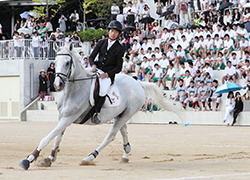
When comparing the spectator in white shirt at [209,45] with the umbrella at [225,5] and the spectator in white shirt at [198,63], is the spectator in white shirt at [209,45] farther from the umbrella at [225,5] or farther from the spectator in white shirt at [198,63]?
the umbrella at [225,5]

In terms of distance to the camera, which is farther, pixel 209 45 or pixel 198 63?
pixel 209 45

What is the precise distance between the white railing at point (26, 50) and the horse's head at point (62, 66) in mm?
21661

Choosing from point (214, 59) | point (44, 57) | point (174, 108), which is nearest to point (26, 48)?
point (44, 57)

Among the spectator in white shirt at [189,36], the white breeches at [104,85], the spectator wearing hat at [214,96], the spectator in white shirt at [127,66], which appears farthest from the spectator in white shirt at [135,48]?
the white breeches at [104,85]

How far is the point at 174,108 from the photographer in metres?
11.5

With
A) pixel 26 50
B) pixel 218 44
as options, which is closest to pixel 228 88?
pixel 218 44

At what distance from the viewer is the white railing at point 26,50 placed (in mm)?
30205

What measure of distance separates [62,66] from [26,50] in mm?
22696

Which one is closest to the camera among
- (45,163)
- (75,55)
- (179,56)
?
(45,163)

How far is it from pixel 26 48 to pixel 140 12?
8.13 m

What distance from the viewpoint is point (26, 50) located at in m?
30.5

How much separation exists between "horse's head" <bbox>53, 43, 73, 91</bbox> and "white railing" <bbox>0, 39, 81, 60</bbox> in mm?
21661

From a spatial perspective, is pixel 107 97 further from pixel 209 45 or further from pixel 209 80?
pixel 209 45

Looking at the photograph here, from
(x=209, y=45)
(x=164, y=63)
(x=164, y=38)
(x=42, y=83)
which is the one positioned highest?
(x=164, y=38)
